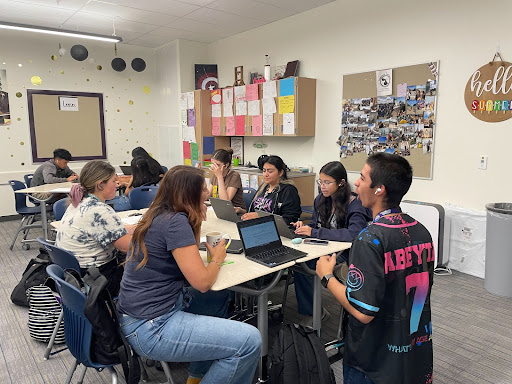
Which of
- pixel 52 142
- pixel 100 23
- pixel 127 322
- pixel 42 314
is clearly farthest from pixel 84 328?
pixel 52 142

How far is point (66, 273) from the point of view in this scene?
5.72ft

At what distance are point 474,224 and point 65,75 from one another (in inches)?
253

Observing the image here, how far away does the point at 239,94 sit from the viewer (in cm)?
570

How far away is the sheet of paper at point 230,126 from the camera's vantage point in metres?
5.90

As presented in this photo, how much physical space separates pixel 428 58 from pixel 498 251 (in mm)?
1998

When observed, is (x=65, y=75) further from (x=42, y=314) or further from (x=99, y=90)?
(x=42, y=314)

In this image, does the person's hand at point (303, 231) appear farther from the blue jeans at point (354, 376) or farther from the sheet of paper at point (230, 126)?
the sheet of paper at point (230, 126)

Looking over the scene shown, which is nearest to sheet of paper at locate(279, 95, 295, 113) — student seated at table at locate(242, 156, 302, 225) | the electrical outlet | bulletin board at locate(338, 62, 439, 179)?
bulletin board at locate(338, 62, 439, 179)

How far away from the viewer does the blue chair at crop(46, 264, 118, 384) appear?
61.7 inches

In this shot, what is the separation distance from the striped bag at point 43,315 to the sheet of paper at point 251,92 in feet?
12.3

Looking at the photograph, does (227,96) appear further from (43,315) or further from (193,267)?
(193,267)

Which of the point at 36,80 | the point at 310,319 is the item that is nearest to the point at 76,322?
the point at 310,319

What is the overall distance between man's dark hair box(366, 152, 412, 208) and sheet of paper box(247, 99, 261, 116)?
415cm

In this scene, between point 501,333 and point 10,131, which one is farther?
point 10,131
